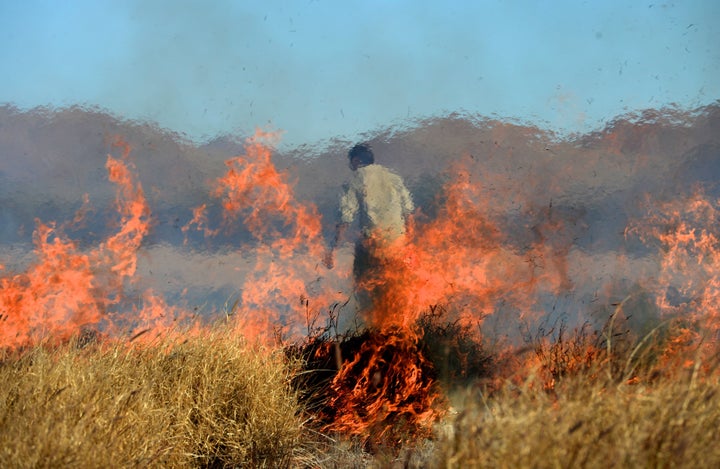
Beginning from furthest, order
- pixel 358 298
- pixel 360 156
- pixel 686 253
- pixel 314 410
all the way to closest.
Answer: pixel 686 253, pixel 360 156, pixel 358 298, pixel 314 410

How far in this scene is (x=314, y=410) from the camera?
261 inches

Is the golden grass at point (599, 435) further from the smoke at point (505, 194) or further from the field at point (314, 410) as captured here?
the smoke at point (505, 194)

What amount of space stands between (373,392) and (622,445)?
424 cm

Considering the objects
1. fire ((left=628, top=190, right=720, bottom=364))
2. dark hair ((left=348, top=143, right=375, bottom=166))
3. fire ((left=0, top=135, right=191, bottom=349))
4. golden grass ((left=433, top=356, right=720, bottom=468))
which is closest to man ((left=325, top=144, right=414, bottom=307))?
dark hair ((left=348, top=143, right=375, bottom=166))

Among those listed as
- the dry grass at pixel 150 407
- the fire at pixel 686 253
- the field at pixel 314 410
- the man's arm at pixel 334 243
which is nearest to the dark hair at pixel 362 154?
the man's arm at pixel 334 243

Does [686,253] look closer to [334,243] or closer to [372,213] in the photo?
[372,213]

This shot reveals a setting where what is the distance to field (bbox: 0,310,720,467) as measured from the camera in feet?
9.41

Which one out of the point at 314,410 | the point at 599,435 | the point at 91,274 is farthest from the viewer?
the point at 91,274

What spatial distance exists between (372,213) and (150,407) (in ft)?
12.6

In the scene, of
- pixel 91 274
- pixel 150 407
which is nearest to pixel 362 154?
pixel 91 274

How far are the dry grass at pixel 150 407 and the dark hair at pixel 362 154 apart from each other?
2.79 m

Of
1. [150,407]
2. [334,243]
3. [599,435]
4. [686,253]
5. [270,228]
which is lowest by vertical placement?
[150,407]

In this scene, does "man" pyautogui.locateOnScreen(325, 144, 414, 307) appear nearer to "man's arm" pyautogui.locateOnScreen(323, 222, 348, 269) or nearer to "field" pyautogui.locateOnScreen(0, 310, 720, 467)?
"man's arm" pyautogui.locateOnScreen(323, 222, 348, 269)

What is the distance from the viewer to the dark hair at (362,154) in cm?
815
